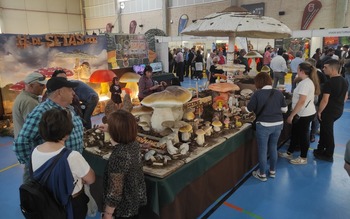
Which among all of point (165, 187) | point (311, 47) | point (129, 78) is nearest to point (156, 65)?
point (129, 78)

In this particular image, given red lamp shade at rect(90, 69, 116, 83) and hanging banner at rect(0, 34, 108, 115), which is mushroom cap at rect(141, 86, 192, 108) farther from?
hanging banner at rect(0, 34, 108, 115)

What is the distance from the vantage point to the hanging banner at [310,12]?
14594mm

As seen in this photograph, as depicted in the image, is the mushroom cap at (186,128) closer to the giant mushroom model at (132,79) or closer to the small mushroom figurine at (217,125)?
the small mushroom figurine at (217,125)

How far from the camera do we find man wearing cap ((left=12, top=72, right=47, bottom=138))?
2.82 metres

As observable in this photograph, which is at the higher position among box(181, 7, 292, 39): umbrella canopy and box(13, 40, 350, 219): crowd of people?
box(181, 7, 292, 39): umbrella canopy

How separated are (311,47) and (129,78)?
10.3 meters

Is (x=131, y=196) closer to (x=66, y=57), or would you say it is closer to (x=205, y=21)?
→ (x=205, y=21)

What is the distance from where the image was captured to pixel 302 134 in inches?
165

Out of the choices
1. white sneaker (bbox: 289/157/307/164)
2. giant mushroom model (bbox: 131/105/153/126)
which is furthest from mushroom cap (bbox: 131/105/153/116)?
white sneaker (bbox: 289/157/307/164)

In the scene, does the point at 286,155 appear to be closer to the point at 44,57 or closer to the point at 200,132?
the point at 200,132

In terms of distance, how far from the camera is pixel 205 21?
391 cm

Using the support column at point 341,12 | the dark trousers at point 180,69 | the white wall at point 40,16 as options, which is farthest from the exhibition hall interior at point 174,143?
the white wall at point 40,16

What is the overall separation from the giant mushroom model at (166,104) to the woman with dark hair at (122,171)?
103cm

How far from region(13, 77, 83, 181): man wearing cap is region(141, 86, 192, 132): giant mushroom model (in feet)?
3.06
